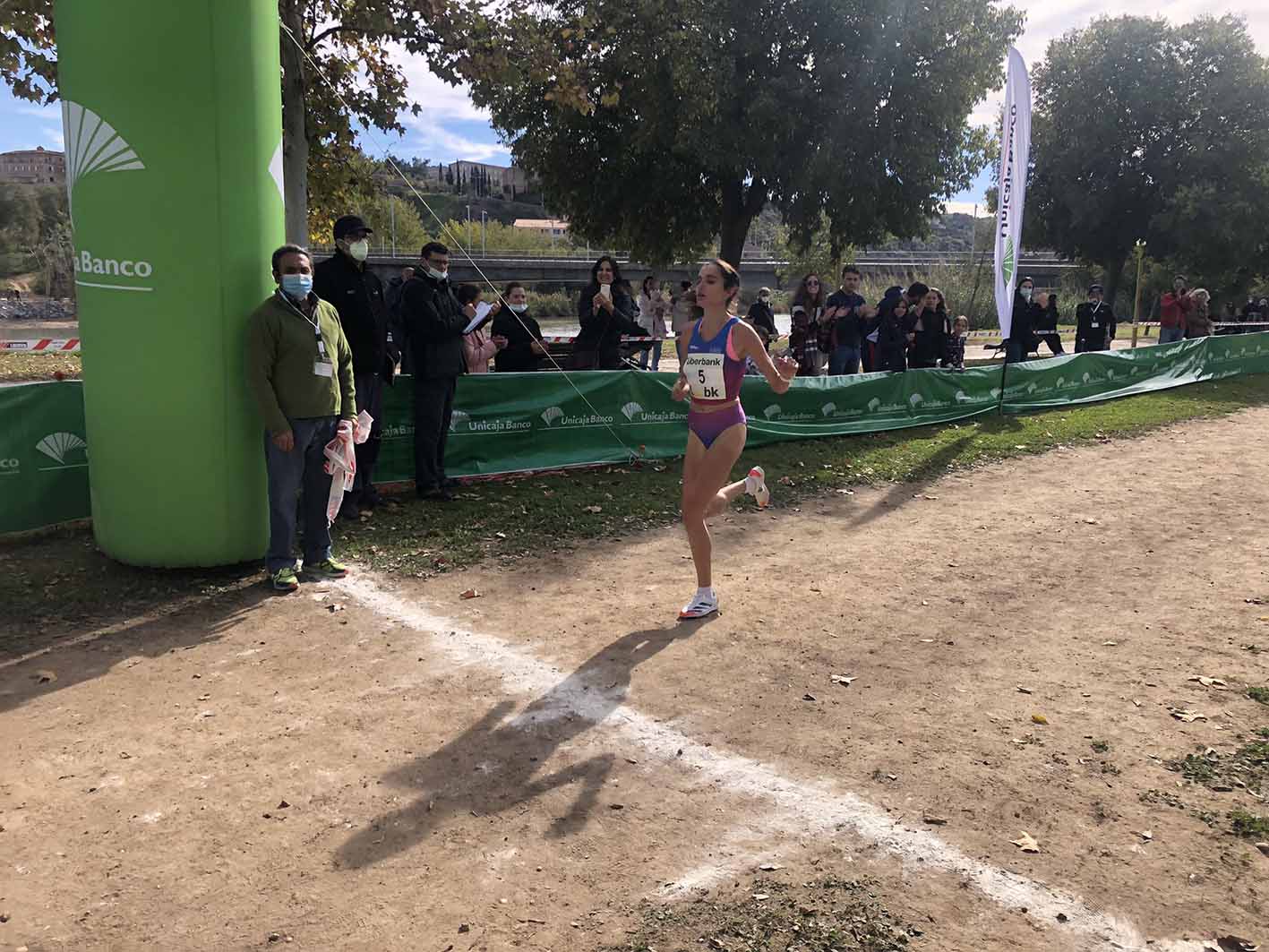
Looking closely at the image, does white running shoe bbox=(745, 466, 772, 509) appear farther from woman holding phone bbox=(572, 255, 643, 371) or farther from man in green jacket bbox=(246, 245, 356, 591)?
woman holding phone bbox=(572, 255, 643, 371)

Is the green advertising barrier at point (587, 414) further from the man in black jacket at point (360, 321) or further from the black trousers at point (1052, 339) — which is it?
the black trousers at point (1052, 339)

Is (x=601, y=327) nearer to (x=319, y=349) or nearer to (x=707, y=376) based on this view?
(x=319, y=349)

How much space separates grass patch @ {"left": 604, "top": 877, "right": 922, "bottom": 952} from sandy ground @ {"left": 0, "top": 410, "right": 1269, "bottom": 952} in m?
0.09

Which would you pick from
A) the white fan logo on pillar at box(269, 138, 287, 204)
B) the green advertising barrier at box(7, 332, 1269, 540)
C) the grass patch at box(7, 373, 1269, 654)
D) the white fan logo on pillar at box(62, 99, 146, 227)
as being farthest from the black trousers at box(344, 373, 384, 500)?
the white fan logo on pillar at box(62, 99, 146, 227)

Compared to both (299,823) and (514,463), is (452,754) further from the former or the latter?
(514,463)

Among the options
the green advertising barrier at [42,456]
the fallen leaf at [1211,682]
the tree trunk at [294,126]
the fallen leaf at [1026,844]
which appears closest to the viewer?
the fallen leaf at [1026,844]

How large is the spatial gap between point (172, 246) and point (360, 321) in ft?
5.74

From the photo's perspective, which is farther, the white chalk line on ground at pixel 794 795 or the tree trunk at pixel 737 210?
the tree trunk at pixel 737 210

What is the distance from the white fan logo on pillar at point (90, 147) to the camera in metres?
5.83

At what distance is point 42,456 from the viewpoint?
24.1 ft

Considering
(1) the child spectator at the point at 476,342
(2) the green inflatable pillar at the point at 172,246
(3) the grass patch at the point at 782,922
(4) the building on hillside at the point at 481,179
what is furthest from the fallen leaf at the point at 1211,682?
(4) the building on hillside at the point at 481,179

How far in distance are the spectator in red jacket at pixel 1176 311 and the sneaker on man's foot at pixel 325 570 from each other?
20.2 m

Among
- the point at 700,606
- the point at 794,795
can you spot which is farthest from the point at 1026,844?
the point at 700,606

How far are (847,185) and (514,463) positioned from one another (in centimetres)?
1641
